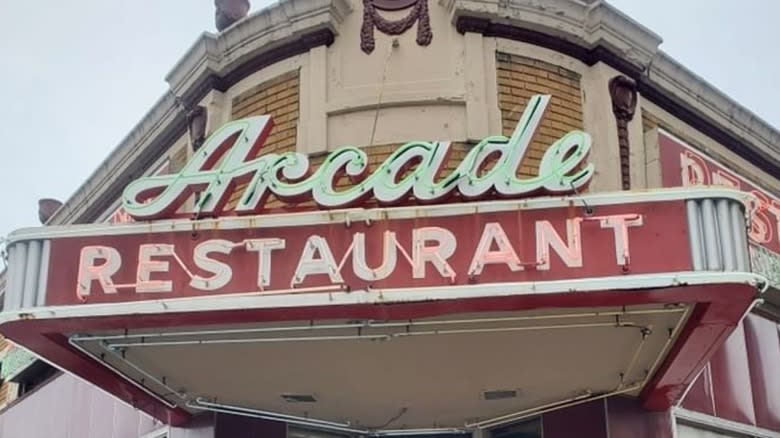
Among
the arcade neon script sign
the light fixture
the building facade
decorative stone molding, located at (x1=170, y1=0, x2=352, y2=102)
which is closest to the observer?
the building facade

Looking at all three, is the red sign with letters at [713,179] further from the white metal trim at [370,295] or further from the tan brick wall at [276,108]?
the tan brick wall at [276,108]

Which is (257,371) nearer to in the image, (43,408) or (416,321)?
(416,321)

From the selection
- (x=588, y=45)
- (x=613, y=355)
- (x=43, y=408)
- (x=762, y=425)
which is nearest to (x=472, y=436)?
(x=613, y=355)

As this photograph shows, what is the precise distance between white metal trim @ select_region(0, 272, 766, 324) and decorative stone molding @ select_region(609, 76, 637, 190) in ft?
12.8

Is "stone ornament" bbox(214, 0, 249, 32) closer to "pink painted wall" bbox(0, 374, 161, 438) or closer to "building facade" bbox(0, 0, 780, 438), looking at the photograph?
"building facade" bbox(0, 0, 780, 438)

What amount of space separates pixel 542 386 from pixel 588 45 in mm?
4216

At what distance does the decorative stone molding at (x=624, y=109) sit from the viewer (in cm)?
1277

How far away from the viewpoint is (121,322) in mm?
9586

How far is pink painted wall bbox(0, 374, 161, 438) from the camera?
15.5 metres

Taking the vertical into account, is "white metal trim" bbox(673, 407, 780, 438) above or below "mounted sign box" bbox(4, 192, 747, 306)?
below

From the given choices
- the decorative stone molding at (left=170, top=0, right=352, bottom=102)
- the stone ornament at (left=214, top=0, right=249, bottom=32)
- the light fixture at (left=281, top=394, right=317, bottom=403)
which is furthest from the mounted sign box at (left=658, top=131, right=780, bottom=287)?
the stone ornament at (left=214, top=0, right=249, bottom=32)

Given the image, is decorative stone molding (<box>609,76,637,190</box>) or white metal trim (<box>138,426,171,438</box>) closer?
decorative stone molding (<box>609,76,637,190</box>)

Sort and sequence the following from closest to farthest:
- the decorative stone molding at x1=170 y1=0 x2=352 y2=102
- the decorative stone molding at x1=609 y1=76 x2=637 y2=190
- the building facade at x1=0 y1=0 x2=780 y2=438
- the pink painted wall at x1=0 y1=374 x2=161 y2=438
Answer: the building facade at x1=0 y1=0 x2=780 y2=438 → the decorative stone molding at x1=170 y1=0 x2=352 y2=102 → the decorative stone molding at x1=609 y1=76 x2=637 y2=190 → the pink painted wall at x1=0 y1=374 x2=161 y2=438

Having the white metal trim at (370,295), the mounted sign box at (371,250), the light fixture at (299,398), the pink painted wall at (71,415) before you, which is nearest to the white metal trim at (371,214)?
the mounted sign box at (371,250)
